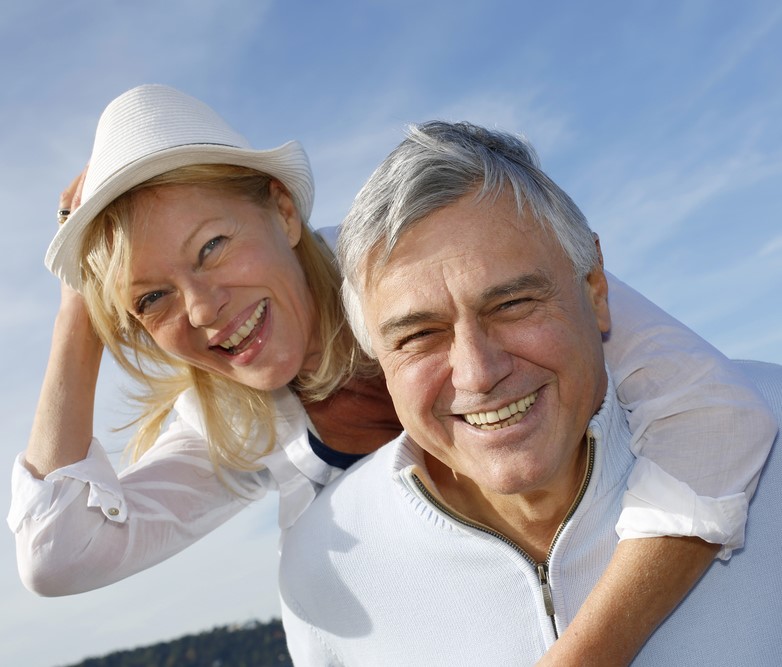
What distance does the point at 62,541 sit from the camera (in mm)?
3676

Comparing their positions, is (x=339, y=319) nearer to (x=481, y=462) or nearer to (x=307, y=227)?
(x=307, y=227)

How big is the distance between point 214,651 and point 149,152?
8.55m

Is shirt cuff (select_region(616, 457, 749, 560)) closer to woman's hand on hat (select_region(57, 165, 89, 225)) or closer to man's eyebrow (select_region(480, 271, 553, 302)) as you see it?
man's eyebrow (select_region(480, 271, 553, 302))

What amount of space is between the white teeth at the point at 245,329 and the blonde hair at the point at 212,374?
32 centimetres

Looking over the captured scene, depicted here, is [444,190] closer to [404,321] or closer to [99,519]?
[404,321]

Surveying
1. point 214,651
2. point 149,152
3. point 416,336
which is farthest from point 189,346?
point 214,651

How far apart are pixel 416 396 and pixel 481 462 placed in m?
0.26

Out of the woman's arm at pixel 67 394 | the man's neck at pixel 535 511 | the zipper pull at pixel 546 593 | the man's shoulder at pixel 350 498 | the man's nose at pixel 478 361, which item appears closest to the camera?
the man's nose at pixel 478 361

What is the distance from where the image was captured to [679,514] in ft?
8.37

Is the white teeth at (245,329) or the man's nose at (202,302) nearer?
the man's nose at (202,302)

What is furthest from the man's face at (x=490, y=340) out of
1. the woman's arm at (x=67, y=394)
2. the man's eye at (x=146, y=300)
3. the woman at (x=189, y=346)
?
the woman's arm at (x=67, y=394)

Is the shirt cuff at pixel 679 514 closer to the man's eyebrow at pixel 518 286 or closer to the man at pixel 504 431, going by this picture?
the man at pixel 504 431

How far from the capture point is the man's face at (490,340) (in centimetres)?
263

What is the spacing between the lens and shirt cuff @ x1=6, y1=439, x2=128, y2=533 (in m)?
3.69
